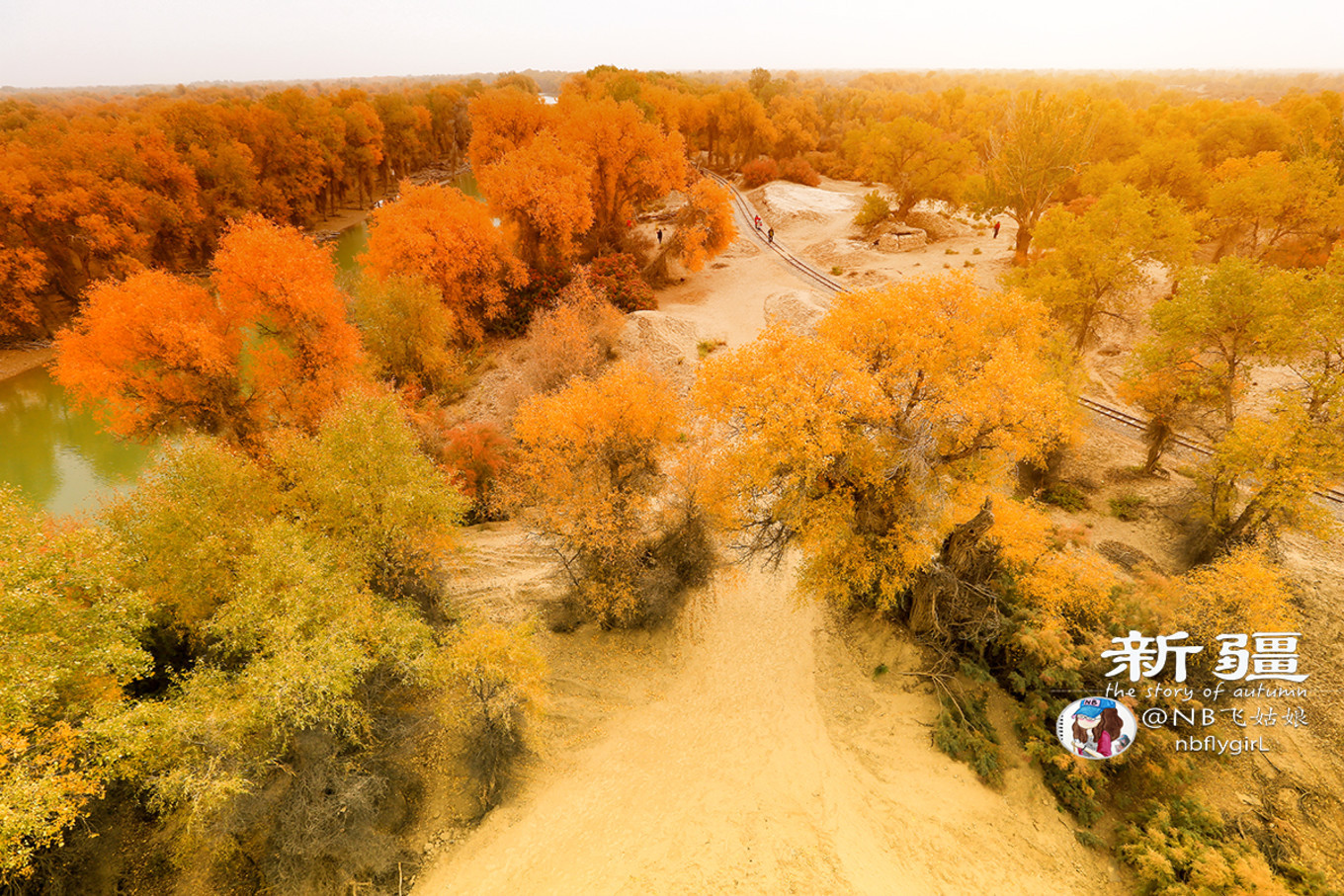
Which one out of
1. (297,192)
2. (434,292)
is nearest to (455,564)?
(434,292)

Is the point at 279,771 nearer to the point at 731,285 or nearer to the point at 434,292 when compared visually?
the point at 434,292

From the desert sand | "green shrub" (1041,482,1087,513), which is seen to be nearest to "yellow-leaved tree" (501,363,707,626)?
the desert sand

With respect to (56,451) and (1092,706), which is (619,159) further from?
(1092,706)

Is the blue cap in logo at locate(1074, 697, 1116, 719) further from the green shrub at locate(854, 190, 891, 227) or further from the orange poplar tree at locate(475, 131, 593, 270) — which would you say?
the green shrub at locate(854, 190, 891, 227)

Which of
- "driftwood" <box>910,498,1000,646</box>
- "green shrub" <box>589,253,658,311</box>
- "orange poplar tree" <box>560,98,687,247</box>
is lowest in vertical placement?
"driftwood" <box>910,498,1000,646</box>

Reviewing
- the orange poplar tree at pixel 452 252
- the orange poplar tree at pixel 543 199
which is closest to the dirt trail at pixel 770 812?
the orange poplar tree at pixel 452 252

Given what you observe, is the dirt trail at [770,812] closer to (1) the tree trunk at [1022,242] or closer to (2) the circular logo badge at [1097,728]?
(2) the circular logo badge at [1097,728]

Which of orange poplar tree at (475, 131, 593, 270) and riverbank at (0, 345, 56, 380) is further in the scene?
orange poplar tree at (475, 131, 593, 270)

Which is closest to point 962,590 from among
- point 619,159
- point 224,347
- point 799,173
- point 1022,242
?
point 224,347
